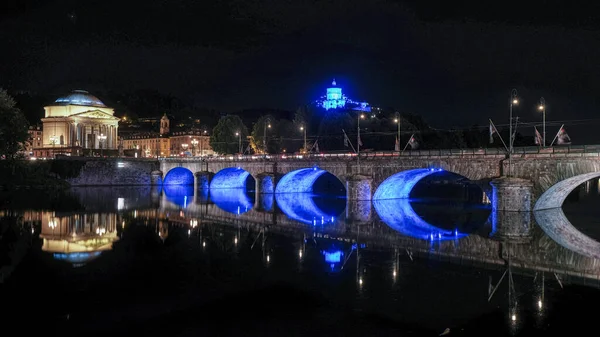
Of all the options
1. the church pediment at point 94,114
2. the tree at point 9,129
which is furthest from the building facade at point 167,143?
the tree at point 9,129

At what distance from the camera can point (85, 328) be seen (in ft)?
49.2

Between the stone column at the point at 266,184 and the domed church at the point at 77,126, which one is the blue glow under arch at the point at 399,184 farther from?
the domed church at the point at 77,126

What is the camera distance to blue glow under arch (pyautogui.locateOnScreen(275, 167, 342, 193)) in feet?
220

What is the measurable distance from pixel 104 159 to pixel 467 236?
81.5m

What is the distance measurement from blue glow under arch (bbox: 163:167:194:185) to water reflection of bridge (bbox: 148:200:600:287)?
183ft

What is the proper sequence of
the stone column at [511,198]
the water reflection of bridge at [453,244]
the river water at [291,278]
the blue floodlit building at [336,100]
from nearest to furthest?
the river water at [291,278], the water reflection of bridge at [453,244], the stone column at [511,198], the blue floodlit building at [336,100]

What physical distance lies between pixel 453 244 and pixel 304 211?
2068 centimetres

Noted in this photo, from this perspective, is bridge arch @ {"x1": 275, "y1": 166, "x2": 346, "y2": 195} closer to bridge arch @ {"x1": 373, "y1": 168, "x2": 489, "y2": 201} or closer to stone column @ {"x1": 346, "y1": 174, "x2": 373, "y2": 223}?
stone column @ {"x1": 346, "y1": 174, "x2": 373, "y2": 223}

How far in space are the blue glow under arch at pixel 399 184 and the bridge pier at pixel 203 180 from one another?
34.0 meters

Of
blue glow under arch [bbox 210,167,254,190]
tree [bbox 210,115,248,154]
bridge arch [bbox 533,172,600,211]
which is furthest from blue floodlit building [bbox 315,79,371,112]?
bridge arch [bbox 533,172,600,211]

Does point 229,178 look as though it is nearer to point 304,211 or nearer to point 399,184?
point 399,184

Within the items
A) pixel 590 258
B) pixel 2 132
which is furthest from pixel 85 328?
pixel 2 132

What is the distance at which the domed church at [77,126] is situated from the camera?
4601 inches

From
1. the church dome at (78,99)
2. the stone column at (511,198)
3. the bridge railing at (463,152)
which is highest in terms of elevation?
the church dome at (78,99)
